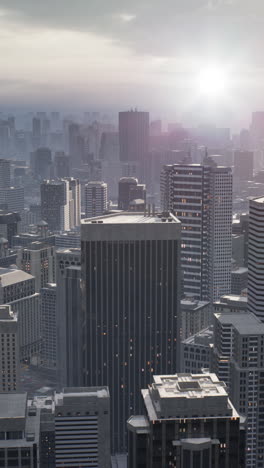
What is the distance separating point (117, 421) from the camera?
129375 mm

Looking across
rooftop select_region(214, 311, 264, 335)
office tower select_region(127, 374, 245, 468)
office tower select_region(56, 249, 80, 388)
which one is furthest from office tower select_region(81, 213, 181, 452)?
office tower select_region(127, 374, 245, 468)

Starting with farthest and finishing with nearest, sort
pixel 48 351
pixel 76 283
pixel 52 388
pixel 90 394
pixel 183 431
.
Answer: pixel 48 351 < pixel 52 388 < pixel 76 283 < pixel 90 394 < pixel 183 431

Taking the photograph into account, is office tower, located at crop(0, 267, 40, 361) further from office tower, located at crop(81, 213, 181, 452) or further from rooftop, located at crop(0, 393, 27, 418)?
rooftop, located at crop(0, 393, 27, 418)

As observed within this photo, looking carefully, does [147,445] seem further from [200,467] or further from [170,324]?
[170,324]

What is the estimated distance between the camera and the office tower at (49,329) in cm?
19525

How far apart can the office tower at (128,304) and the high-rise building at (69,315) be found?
3119 centimetres

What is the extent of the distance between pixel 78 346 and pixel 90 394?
56.6 m

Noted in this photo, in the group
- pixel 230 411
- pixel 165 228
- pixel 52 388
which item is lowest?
pixel 52 388

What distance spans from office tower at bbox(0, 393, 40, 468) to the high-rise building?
65289 mm

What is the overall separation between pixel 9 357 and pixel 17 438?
51.9 metres

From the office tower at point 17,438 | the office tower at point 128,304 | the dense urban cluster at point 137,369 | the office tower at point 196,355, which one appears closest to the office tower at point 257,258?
the dense urban cluster at point 137,369

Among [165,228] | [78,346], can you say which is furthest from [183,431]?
[78,346]

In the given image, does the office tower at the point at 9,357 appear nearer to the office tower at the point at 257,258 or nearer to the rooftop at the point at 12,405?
the rooftop at the point at 12,405

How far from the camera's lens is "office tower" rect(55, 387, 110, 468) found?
347ft
